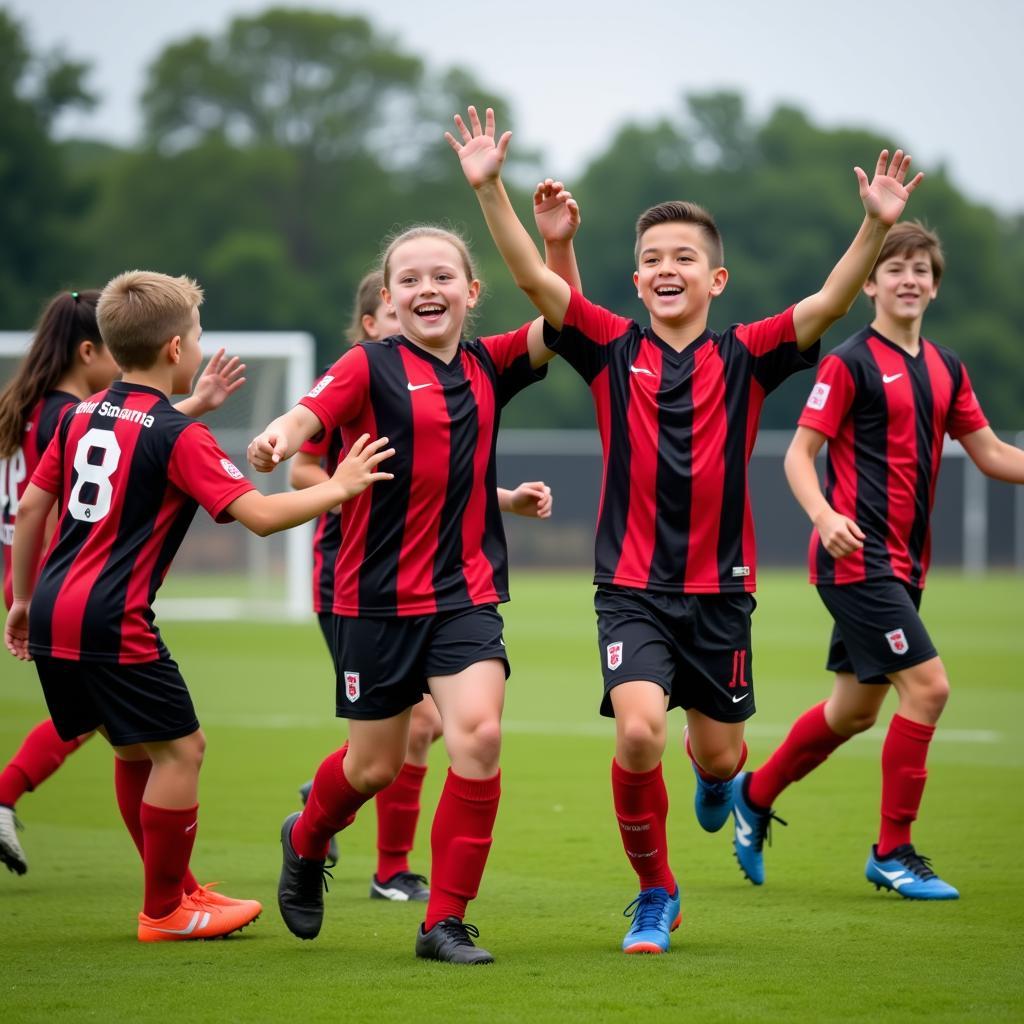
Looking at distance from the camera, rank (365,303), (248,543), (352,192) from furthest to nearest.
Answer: (352,192) → (248,543) → (365,303)

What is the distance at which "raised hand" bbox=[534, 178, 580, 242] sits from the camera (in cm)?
490

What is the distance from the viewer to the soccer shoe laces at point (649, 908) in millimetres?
4668

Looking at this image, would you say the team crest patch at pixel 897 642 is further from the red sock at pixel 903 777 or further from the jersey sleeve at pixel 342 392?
the jersey sleeve at pixel 342 392

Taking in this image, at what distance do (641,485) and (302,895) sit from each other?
1.56m

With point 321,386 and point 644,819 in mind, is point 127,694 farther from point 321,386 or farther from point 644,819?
point 644,819

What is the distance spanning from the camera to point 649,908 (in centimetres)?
471

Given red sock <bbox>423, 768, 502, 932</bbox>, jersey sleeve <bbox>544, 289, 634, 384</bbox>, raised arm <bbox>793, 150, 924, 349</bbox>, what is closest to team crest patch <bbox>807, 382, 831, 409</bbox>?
raised arm <bbox>793, 150, 924, 349</bbox>

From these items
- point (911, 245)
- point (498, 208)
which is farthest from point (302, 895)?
point (911, 245)

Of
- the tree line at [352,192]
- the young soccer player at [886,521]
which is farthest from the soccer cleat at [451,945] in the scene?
the tree line at [352,192]

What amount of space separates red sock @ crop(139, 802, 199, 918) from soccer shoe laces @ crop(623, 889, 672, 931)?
1.30m

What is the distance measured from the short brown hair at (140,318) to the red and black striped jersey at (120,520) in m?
0.14

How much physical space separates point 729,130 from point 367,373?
54.3 metres

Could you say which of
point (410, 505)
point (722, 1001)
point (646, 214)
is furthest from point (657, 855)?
point (646, 214)

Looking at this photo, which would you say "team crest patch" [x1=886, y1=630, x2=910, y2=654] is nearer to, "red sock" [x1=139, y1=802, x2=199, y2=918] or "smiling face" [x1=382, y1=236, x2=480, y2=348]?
"smiling face" [x1=382, y1=236, x2=480, y2=348]
